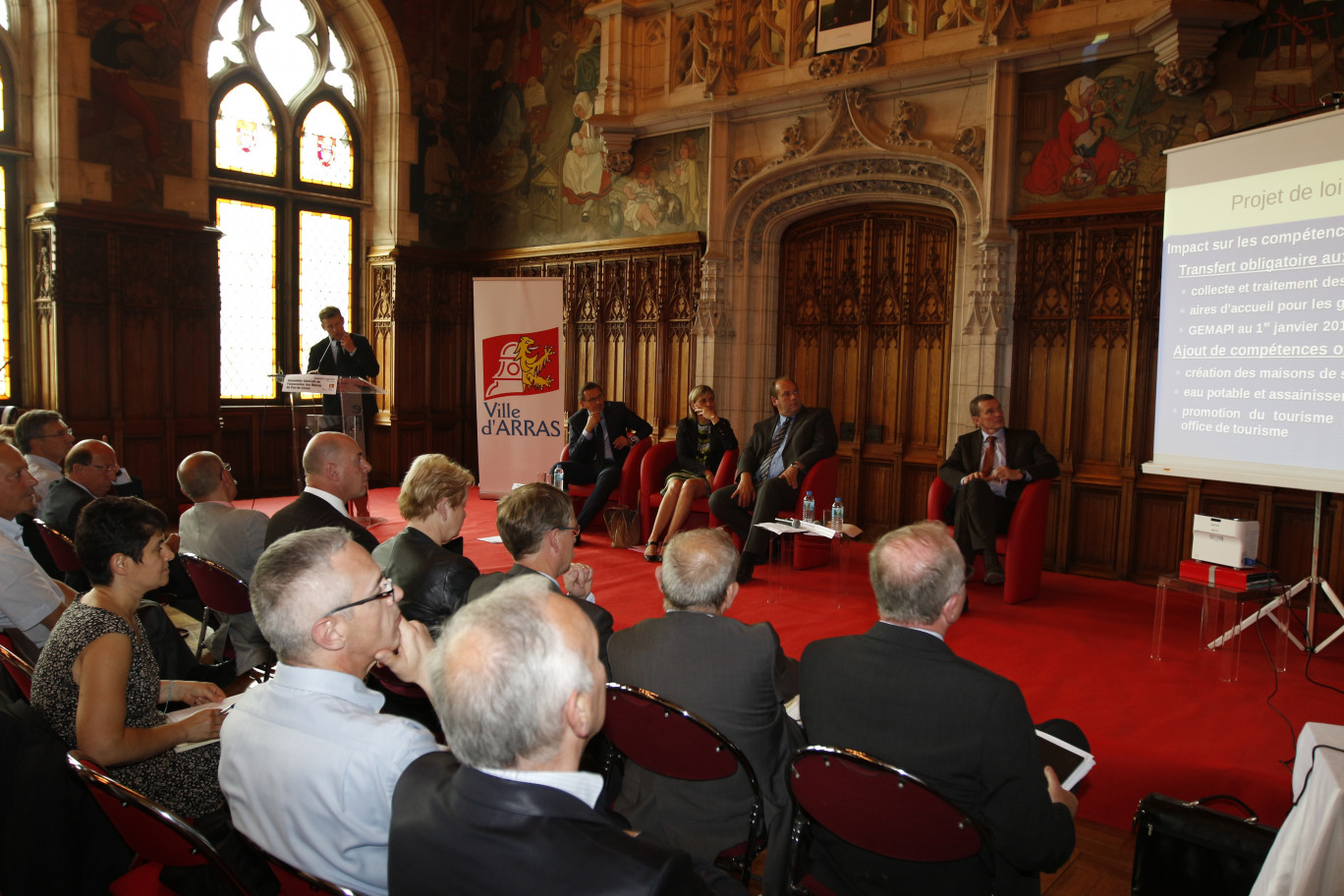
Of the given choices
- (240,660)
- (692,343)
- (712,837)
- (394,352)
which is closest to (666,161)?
(692,343)

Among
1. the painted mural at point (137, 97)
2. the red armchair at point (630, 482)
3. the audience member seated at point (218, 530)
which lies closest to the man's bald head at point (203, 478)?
the audience member seated at point (218, 530)

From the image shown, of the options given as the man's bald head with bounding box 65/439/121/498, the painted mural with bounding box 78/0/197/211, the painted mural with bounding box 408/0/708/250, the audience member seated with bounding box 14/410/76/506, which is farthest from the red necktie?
the painted mural with bounding box 78/0/197/211

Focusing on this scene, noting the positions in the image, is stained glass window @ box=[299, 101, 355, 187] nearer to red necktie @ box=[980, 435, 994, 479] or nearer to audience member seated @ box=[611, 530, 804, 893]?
red necktie @ box=[980, 435, 994, 479]

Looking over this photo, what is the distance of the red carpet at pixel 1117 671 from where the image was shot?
3.31 meters

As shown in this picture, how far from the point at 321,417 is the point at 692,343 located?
136 inches

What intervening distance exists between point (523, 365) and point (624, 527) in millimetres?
1617

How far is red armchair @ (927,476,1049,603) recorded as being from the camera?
18.5 ft

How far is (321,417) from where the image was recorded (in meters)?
7.88

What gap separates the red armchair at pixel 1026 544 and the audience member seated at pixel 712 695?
380cm

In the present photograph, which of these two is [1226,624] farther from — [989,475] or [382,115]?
[382,115]

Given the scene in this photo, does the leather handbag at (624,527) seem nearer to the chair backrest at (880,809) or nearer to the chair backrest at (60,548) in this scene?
the chair backrest at (60,548)

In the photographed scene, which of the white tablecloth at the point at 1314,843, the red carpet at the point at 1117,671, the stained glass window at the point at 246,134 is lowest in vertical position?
the red carpet at the point at 1117,671

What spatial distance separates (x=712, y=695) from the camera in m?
2.11

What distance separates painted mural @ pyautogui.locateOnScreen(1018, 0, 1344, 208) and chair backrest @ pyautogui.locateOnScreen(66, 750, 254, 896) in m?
6.15
